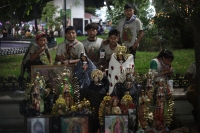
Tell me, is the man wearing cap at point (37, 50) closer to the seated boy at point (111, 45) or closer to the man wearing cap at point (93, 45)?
the man wearing cap at point (93, 45)

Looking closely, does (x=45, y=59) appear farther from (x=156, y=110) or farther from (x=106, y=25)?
(x=106, y=25)

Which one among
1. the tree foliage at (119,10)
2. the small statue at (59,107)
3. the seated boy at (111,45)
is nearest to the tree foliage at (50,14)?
the tree foliage at (119,10)

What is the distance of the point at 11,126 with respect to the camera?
741 centimetres

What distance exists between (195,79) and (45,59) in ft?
8.43

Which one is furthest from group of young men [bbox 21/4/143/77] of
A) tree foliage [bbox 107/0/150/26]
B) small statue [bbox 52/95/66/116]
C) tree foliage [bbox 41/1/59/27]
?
tree foliage [bbox 107/0/150/26]

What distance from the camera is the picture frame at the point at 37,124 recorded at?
5758 mm

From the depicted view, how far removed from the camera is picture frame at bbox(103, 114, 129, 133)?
223 inches

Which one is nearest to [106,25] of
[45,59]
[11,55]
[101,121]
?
[11,55]

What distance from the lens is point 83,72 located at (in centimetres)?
648

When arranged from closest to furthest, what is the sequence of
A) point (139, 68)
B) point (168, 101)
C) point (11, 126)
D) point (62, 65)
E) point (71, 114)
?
point (71, 114) < point (168, 101) < point (62, 65) < point (11, 126) < point (139, 68)

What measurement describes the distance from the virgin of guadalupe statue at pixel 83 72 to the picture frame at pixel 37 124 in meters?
0.83

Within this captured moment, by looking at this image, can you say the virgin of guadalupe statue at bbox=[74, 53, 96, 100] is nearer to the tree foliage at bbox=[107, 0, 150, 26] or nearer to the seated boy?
the seated boy

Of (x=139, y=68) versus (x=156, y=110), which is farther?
(x=139, y=68)

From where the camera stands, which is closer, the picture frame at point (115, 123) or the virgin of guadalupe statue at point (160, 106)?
the picture frame at point (115, 123)
